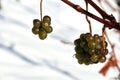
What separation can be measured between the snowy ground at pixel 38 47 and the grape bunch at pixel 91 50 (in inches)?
40.2

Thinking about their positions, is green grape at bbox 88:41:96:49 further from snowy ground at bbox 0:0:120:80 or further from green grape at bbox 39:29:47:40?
snowy ground at bbox 0:0:120:80

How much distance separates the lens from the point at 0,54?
2.32 meters

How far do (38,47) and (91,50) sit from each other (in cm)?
144

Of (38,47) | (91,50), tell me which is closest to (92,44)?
(91,50)

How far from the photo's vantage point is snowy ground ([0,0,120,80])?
86.8 inches

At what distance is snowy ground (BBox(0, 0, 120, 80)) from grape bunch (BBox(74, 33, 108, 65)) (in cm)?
102

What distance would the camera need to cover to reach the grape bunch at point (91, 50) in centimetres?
105

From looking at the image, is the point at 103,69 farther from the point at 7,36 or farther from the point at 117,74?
the point at 7,36

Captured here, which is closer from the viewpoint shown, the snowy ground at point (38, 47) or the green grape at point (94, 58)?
the green grape at point (94, 58)

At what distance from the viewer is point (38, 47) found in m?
2.48

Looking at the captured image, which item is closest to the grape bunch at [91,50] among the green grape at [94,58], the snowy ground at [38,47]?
the green grape at [94,58]

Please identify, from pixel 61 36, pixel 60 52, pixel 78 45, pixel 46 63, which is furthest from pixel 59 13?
pixel 78 45

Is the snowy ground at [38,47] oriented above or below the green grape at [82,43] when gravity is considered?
above

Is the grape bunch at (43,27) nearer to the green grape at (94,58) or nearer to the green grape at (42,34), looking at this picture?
the green grape at (42,34)
